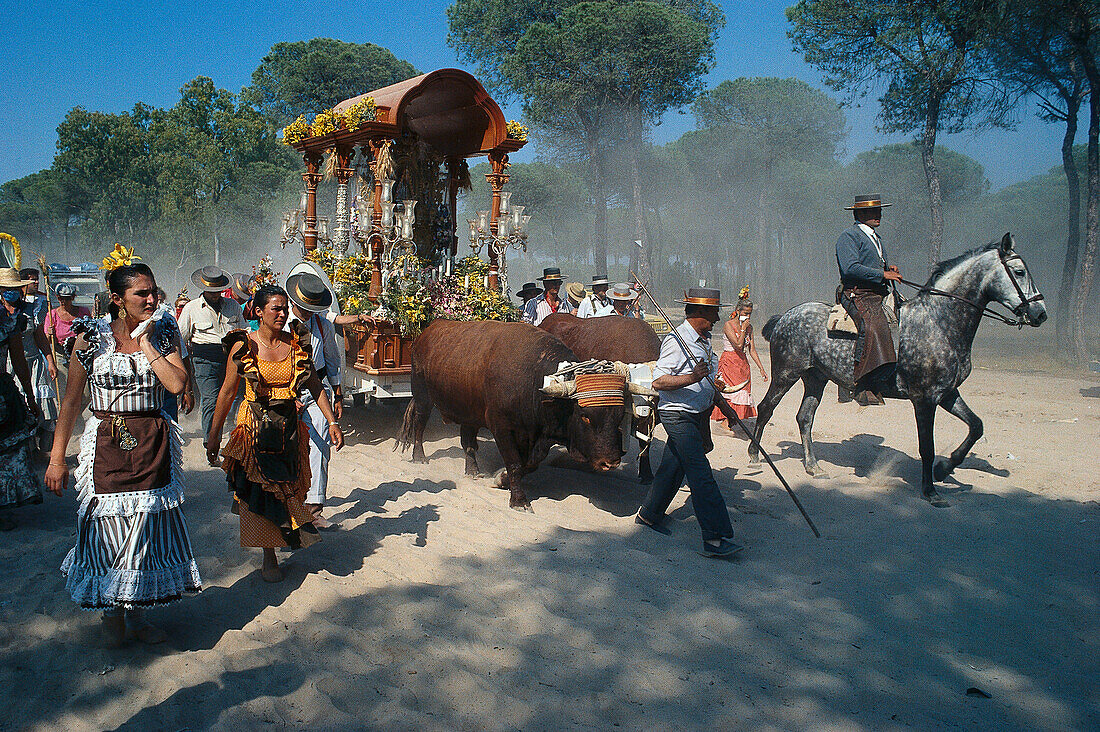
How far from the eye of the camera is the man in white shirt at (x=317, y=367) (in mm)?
5590

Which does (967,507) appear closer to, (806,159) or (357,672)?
(357,672)

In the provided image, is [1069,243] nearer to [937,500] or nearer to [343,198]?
[937,500]

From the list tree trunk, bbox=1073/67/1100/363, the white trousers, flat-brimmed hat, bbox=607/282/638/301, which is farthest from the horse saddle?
tree trunk, bbox=1073/67/1100/363

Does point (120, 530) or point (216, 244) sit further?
point (216, 244)

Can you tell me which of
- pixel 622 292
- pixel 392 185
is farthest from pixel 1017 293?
pixel 392 185

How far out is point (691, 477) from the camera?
5625mm

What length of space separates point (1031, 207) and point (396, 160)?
6061cm

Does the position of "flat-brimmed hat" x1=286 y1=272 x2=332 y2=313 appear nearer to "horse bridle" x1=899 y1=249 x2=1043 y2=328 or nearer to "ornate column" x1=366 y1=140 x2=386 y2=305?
"ornate column" x1=366 y1=140 x2=386 y2=305

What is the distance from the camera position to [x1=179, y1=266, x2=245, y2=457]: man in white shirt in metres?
8.14

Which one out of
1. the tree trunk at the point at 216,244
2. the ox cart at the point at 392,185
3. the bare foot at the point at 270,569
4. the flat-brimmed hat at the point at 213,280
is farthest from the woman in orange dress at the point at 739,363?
the tree trunk at the point at 216,244

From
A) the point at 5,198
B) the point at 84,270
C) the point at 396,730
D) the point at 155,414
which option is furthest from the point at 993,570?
the point at 5,198

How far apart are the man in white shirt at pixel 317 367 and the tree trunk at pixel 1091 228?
65.9 feet

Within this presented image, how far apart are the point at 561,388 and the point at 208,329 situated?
4647mm

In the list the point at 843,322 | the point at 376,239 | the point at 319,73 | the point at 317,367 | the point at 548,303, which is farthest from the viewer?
the point at 319,73
